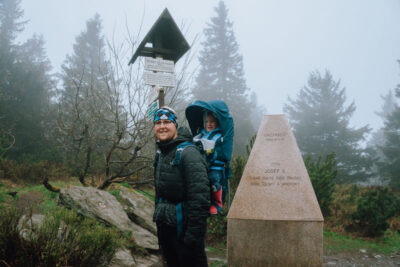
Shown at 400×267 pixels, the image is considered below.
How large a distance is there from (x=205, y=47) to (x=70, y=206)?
27533 mm

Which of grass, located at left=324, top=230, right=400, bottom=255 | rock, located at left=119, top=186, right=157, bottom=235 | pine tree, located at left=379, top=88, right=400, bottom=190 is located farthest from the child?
pine tree, located at left=379, top=88, right=400, bottom=190

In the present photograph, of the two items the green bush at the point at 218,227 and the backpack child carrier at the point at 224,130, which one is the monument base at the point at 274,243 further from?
the green bush at the point at 218,227

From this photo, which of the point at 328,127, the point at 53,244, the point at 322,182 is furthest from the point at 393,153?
the point at 53,244

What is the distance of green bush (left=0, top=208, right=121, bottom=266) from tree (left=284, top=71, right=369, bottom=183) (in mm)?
17970

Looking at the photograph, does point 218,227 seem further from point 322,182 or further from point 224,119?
point 224,119

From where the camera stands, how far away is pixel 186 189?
212cm

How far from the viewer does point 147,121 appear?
6.20m

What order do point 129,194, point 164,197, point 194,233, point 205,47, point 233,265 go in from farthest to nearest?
point 205,47, point 129,194, point 233,265, point 164,197, point 194,233

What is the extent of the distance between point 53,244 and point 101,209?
88.7 inches

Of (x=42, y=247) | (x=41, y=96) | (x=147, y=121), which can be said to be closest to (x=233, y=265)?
(x=42, y=247)

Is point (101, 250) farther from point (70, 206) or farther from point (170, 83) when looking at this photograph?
point (170, 83)

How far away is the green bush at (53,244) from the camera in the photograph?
7.46ft

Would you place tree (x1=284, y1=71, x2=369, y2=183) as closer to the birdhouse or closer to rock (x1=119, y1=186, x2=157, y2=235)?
rock (x1=119, y1=186, x2=157, y2=235)

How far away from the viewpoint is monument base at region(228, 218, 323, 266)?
3400 mm
